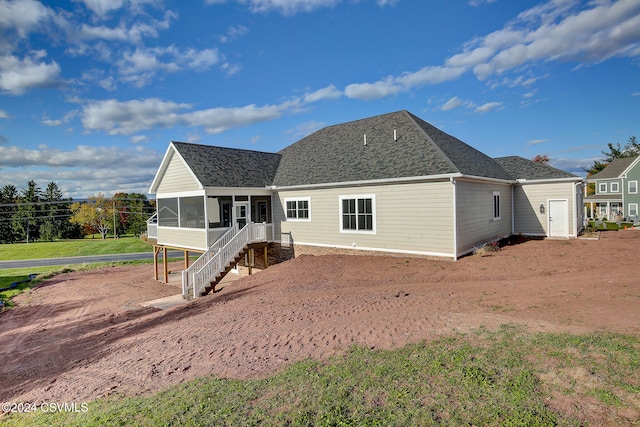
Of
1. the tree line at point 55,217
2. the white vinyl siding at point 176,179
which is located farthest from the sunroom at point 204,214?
the tree line at point 55,217

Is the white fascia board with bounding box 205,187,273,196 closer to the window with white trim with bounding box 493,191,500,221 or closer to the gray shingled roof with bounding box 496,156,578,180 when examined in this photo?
the window with white trim with bounding box 493,191,500,221

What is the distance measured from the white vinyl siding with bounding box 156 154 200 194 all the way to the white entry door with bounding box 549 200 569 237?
19.6 meters

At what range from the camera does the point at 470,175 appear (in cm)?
1466

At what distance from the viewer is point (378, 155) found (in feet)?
A: 56.6

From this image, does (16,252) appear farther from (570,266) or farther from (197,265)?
(570,266)

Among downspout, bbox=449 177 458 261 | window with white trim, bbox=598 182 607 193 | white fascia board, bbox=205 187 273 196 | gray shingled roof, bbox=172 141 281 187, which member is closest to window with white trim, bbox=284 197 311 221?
white fascia board, bbox=205 187 273 196

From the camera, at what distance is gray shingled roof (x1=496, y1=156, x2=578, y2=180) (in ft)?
65.5

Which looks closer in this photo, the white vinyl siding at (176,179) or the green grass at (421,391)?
the green grass at (421,391)

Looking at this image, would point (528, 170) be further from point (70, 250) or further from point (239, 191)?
point (70, 250)

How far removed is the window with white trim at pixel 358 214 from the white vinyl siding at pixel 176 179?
7320 millimetres

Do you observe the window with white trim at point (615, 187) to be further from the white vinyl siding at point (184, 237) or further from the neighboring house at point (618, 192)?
the white vinyl siding at point (184, 237)

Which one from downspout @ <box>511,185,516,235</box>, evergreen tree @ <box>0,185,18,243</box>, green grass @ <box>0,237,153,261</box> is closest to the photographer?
downspout @ <box>511,185,516,235</box>

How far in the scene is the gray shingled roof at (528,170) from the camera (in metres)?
20.0

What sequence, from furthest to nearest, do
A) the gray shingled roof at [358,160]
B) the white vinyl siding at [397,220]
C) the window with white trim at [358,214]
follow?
the window with white trim at [358,214], the gray shingled roof at [358,160], the white vinyl siding at [397,220]
